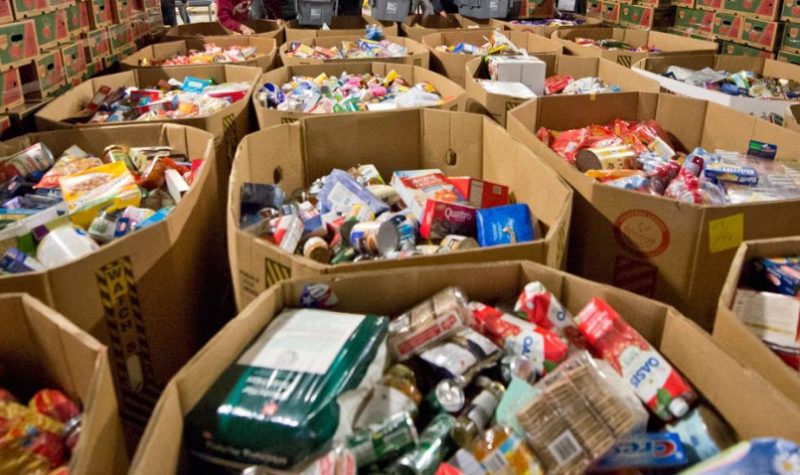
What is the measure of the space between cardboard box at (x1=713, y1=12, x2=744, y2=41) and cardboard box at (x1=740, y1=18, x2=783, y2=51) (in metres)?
0.05

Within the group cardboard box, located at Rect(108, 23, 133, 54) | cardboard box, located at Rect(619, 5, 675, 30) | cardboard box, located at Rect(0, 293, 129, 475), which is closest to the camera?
cardboard box, located at Rect(0, 293, 129, 475)

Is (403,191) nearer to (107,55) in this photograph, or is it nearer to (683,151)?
(683,151)

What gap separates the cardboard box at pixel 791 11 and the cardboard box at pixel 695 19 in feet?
2.10

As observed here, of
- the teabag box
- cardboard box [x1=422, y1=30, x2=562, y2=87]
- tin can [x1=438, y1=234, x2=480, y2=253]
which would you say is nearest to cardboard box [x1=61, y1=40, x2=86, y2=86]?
cardboard box [x1=422, y1=30, x2=562, y2=87]

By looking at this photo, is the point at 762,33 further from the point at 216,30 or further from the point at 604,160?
the point at 216,30

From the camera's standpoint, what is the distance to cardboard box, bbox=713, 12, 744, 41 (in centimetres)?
430

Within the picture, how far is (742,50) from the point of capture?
14.2 feet

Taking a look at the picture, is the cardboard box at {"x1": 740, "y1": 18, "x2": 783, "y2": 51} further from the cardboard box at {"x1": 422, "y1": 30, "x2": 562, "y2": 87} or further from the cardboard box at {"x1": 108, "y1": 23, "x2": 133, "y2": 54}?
the cardboard box at {"x1": 108, "y1": 23, "x2": 133, "y2": 54}

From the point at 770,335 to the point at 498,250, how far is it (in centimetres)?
50

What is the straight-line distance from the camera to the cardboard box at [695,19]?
4605 millimetres

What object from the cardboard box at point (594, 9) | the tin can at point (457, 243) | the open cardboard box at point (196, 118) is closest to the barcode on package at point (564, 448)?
the tin can at point (457, 243)

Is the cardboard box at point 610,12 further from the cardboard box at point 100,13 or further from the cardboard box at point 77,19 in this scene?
the cardboard box at point 77,19

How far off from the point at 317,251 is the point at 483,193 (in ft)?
1.85

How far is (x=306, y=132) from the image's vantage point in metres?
2.01
